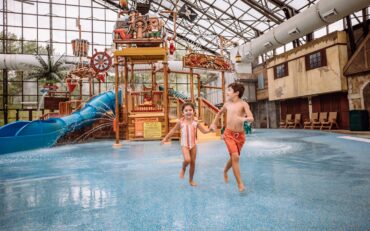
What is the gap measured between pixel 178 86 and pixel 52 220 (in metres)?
25.8

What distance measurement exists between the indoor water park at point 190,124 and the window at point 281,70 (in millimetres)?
136

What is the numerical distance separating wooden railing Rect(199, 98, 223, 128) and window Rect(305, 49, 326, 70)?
7687mm

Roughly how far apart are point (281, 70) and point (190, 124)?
→ 1680cm

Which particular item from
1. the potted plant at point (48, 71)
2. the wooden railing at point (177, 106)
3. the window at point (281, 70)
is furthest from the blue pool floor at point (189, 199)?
the potted plant at point (48, 71)

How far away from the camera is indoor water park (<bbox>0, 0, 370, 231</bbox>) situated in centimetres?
261

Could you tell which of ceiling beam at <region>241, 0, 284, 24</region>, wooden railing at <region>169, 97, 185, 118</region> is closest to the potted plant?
wooden railing at <region>169, 97, 185, 118</region>

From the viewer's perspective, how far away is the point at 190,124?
3.87 meters

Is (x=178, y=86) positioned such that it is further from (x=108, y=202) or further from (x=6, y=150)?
(x=108, y=202)

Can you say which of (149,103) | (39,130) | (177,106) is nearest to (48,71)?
(149,103)

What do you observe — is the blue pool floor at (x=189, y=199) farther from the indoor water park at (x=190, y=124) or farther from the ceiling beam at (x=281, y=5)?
the ceiling beam at (x=281, y=5)

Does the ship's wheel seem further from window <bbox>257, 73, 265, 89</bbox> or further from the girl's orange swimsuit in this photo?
window <bbox>257, 73, 265, 89</bbox>

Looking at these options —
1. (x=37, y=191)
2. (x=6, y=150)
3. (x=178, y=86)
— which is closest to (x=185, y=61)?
(x=6, y=150)

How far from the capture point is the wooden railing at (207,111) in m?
12.5

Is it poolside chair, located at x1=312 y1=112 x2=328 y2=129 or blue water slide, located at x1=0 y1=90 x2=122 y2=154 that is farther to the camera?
poolside chair, located at x1=312 y1=112 x2=328 y2=129
